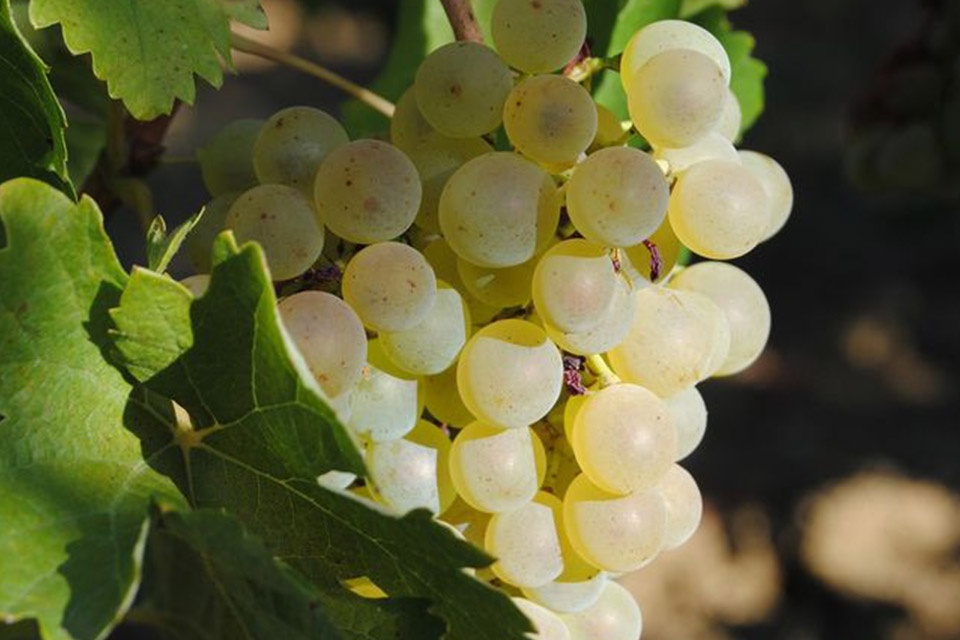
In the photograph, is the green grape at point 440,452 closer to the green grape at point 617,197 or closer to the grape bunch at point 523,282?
the grape bunch at point 523,282

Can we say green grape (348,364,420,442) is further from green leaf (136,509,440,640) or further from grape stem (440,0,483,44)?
grape stem (440,0,483,44)

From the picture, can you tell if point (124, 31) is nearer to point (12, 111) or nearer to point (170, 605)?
point (12, 111)

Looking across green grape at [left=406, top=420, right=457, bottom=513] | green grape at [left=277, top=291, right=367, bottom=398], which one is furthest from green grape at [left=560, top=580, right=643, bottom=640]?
green grape at [left=277, top=291, right=367, bottom=398]

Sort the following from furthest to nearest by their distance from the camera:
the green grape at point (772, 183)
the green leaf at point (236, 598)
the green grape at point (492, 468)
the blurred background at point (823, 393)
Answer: the blurred background at point (823, 393) → the green grape at point (772, 183) → the green grape at point (492, 468) → the green leaf at point (236, 598)

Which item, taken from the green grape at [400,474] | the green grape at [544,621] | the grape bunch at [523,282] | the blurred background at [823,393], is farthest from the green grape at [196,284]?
the blurred background at [823,393]

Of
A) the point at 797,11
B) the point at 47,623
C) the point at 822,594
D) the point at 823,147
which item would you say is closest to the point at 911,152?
the point at 47,623

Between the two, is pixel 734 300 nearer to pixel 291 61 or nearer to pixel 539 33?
pixel 539 33
